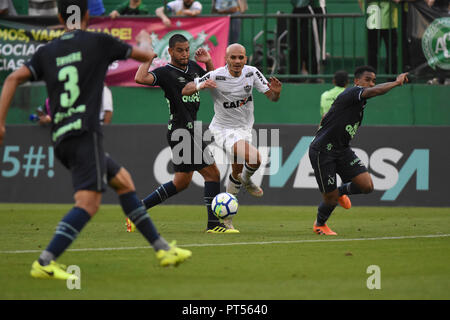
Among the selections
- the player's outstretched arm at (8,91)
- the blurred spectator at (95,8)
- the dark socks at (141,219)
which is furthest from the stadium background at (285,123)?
the player's outstretched arm at (8,91)

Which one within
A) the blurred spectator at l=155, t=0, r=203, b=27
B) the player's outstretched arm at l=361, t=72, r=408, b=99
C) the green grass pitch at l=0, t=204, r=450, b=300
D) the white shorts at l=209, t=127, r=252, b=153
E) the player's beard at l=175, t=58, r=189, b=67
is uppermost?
the blurred spectator at l=155, t=0, r=203, b=27

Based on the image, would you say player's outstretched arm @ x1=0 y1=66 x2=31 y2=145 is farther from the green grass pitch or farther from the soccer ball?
the soccer ball

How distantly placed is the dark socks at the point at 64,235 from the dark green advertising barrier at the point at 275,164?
354 inches

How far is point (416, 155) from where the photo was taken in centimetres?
1547

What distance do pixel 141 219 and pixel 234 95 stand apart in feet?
14.9

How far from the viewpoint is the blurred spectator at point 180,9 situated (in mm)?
17359

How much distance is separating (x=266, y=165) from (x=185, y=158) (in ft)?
15.2

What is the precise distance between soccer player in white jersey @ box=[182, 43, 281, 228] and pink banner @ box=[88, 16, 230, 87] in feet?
18.8

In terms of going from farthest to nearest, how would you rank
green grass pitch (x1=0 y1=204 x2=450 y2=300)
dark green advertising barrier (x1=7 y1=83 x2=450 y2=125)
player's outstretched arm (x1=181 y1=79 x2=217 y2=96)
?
dark green advertising barrier (x1=7 y1=83 x2=450 y2=125)
player's outstretched arm (x1=181 y1=79 x2=217 y2=96)
green grass pitch (x1=0 y1=204 x2=450 y2=300)

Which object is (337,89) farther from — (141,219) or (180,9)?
(141,219)

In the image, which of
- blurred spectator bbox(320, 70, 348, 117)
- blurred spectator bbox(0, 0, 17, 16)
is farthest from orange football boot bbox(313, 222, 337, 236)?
blurred spectator bbox(0, 0, 17, 16)

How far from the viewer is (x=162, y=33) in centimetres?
1741

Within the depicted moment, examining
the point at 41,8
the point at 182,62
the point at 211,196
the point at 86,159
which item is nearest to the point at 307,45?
the point at 41,8

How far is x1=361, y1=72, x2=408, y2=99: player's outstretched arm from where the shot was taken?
9.67m
